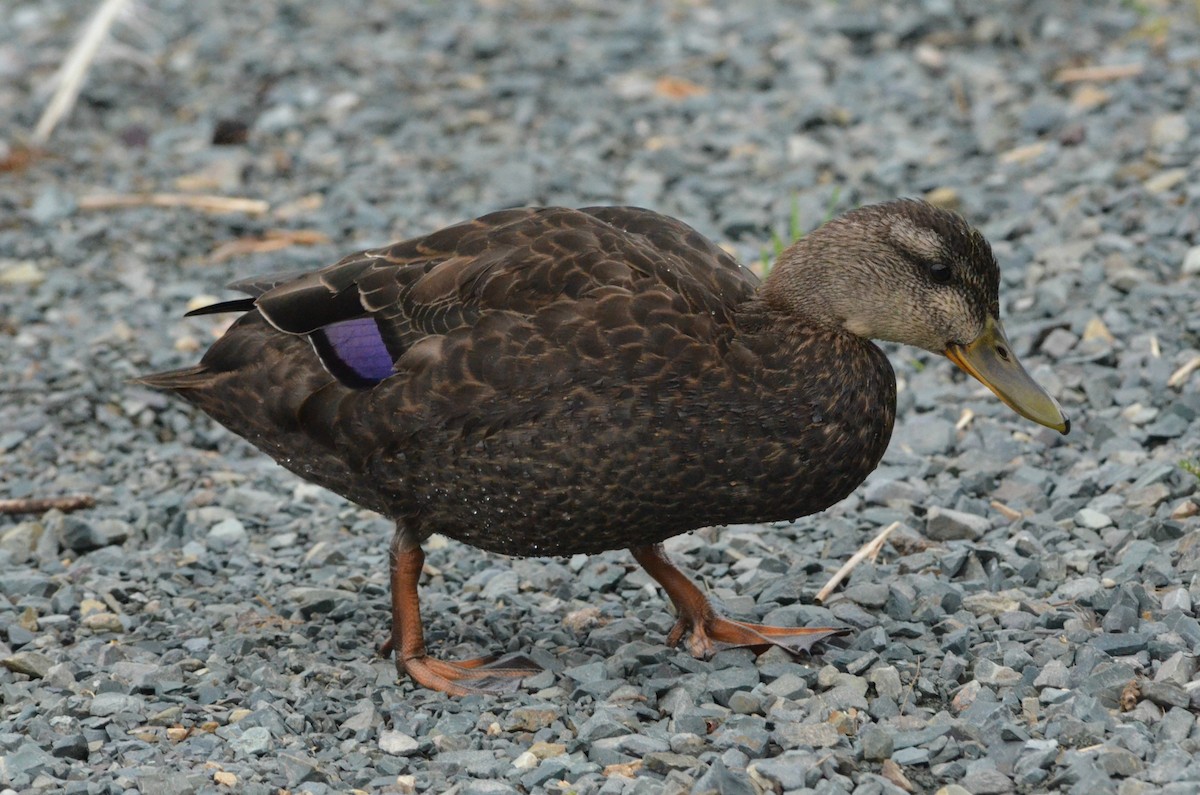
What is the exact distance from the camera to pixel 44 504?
19.1ft

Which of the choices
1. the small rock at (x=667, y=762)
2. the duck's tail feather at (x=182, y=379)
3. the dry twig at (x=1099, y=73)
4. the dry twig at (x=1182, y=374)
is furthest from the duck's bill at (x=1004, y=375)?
the dry twig at (x=1099, y=73)

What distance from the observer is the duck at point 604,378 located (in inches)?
172

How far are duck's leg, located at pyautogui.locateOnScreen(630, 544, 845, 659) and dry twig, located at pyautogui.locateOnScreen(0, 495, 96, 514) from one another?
6.94 feet

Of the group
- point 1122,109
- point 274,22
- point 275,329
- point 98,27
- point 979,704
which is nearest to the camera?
point 979,704

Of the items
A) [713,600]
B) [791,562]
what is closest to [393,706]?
[713,600]

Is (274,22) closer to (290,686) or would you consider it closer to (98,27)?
(98,27)

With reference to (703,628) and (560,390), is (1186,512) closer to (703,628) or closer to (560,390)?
(703,628)

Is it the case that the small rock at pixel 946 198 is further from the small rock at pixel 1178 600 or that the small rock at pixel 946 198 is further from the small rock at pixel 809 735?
the small rock at pixel 809 735

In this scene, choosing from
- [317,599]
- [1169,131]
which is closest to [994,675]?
[317,599]

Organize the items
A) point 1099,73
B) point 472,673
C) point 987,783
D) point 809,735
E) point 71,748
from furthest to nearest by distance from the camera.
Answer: point 1099,73, point 472,673, point 71,748, point 809,735, point 987,783

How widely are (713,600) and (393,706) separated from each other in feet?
3.71

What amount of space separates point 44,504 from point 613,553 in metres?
1.98

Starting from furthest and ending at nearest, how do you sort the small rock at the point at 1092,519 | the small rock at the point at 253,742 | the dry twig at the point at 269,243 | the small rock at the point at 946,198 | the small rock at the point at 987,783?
the dry twig at the point at 269,243 → the small rock at the point at 946,198 → the small rock at the point at 1092,519 → the small rock at the point at 253,742 → the small rock at the point at 987,783

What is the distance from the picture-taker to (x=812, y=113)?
8898 mm
